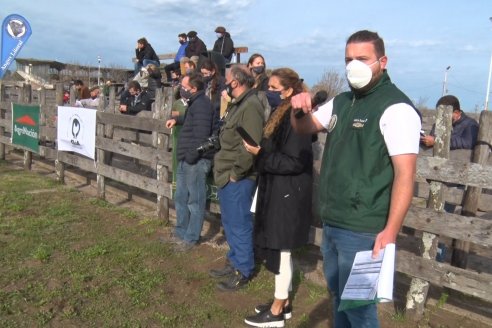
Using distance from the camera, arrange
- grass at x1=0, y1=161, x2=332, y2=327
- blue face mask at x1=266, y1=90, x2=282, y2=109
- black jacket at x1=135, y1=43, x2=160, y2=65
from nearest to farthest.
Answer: grass at x1=0, y1=161, x2=332, y2=327
blue face mask at x1=266, y1=90, x2=282, y2=109
black jacket at x1=135, y1=43, x2=160, y2=65

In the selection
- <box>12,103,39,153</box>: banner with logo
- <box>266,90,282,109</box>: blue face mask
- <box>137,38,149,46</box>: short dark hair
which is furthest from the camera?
<box>137,38,149,46</box>: short dark hair

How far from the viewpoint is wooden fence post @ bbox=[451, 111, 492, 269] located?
12.7 ft

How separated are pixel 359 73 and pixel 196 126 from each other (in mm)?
3128

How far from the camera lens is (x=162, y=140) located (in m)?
6.49

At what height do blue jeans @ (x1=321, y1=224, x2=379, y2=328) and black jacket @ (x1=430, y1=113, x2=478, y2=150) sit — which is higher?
black jacket @ (x1=430, y1=113, x2=478, y2=150)

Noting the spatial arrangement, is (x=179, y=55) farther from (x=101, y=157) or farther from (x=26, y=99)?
(x=101, y=157)

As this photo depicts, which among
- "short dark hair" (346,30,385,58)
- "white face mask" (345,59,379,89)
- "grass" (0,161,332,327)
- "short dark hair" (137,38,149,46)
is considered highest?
"short dark hair" (137,38,149,46)

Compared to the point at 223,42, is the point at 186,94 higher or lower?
lower

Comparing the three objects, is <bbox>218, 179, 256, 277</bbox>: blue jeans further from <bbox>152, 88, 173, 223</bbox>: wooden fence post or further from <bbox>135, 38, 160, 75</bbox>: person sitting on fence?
<bbox>135, 38, 160, 75</bbox>: person sitting on fence

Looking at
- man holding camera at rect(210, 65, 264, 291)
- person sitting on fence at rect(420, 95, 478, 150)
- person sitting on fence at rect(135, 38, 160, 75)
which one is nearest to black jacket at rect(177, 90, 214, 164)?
man holding camera at rect(210, 65, 264, 291)

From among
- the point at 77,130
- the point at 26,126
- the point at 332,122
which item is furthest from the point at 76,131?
the point at 332,122

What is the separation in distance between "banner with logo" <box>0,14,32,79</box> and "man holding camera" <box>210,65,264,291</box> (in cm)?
797

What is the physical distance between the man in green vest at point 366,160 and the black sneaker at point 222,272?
2.48 m

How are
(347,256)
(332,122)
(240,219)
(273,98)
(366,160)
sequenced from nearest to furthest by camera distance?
(366,160), (347,256), (332,122), (273,98), (240,219)
